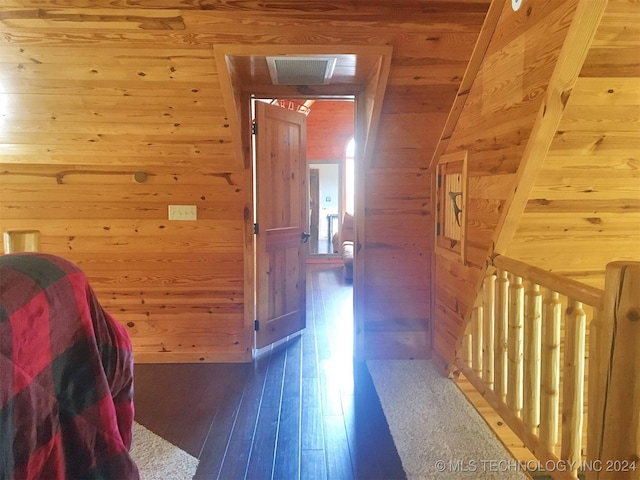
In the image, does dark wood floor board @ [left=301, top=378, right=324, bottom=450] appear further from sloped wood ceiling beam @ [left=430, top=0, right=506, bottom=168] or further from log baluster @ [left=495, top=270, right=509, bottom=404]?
sloped wood ceiling beam @ [left=430, top=0, right=506, bottom=168]

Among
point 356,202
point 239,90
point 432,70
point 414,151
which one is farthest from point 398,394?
point 239,90

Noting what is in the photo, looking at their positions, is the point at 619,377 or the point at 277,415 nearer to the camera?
the point at 619,377

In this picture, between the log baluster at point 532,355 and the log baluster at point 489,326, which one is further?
the log baluster at point 489,326

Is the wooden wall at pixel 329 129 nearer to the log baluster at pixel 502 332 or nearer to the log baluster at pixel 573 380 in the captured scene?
the log baluster at pixel 502 332

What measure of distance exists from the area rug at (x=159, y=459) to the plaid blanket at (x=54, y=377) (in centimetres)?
82

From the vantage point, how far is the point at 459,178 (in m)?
2.75

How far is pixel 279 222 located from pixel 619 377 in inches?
110

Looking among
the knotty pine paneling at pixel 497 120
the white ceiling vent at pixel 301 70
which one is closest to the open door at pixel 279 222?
the white ceiling vent at pixel 301 70

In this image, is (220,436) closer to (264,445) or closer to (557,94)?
(264,445)

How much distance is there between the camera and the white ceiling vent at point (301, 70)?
2.76 metres

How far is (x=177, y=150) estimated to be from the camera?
125 inches

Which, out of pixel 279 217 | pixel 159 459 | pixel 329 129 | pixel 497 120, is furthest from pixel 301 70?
pixel 329 129

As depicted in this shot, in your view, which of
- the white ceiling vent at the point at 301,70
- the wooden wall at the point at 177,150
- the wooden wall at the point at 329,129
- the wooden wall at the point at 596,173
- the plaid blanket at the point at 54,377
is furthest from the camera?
the wooden wall at the point at 329,129

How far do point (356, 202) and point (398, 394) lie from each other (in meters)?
1.35
